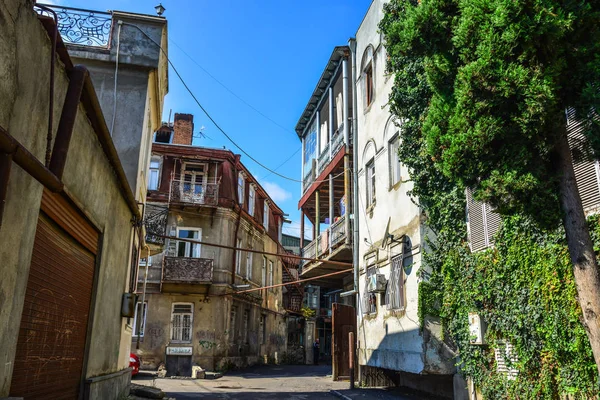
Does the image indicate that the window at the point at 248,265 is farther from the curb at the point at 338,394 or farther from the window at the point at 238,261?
the curb at the point at 338,394

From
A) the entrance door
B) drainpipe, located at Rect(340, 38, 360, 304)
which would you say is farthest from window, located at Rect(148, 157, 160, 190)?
the entrance door

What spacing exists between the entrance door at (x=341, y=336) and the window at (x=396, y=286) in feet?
12.9

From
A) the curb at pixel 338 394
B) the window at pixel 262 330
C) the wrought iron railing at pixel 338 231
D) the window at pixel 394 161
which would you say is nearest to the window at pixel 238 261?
the window at pixel 262 330

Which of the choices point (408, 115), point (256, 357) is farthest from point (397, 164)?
point (256, 357)

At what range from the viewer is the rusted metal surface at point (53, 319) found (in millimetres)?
5070

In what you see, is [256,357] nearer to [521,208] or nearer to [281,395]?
[281,395]

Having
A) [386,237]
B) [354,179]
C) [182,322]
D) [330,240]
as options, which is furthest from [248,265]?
[386,237]

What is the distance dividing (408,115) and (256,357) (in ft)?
71.4

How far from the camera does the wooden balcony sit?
2445 cm

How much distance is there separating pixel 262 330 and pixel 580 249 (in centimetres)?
2859

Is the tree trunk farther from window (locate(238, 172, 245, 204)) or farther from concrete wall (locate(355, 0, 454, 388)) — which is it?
window (locate(238, 172, 245, 204))

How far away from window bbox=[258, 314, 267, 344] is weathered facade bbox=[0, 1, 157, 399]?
71.8 feet

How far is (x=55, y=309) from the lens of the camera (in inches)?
235

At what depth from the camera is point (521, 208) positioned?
546 centimetres
